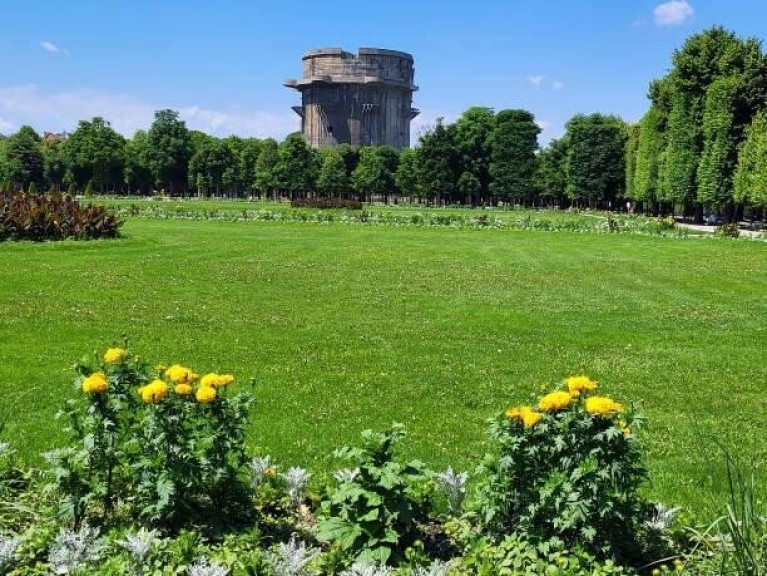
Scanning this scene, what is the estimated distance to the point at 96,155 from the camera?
299ft

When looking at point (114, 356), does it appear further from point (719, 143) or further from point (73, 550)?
point (719, 143)

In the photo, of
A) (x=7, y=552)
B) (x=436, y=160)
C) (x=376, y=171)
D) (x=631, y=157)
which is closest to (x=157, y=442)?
(x=7, y=552)

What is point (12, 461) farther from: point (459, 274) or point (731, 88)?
point (731, 88)

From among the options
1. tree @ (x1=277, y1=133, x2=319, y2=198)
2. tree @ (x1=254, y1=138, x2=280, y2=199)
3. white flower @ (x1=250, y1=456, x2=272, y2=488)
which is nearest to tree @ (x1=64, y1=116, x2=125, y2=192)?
tree @ (x1=254, y1=138, x2=280, y2=199)

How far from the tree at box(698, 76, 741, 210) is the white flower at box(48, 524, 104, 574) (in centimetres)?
4356

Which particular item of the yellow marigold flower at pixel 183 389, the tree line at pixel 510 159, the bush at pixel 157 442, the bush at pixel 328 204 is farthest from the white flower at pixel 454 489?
the bush at pixel 328 204

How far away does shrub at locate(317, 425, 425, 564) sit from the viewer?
3.91m

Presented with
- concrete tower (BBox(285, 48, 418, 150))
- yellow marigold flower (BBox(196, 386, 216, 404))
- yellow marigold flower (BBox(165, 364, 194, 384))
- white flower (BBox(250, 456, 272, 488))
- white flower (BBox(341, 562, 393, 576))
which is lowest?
white flower (BBox(341, 562, 393, 576))

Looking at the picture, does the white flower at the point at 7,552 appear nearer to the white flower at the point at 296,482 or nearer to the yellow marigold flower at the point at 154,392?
the yellow marigold flower at the point at 154,392

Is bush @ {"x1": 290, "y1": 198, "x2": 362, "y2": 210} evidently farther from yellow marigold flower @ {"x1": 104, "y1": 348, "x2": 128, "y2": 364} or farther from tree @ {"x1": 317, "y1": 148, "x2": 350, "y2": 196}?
yellow marigold flower @ {"x1": 104, "y1": 348, "x2": 128, "y2": 364}

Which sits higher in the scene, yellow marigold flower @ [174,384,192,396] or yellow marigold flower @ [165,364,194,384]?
yellow marigold flower @ [165,364,194,384]

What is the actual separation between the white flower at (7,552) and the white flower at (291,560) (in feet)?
4.09

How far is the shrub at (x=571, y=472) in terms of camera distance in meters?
3.66

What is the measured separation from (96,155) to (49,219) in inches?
2915
